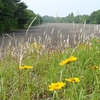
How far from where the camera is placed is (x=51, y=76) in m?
2.12

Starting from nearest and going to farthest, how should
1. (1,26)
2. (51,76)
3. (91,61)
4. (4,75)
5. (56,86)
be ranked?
(56,86) < (51,76) < (4,75) < (91,61) < (1,26)

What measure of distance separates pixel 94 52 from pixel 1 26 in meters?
24.1

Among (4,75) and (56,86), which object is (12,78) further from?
(56,86)

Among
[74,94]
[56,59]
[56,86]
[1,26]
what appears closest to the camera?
[56,86]

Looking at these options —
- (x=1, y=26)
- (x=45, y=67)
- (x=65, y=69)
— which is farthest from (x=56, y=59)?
(x=1, y=26)

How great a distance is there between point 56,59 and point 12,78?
2.21 feet

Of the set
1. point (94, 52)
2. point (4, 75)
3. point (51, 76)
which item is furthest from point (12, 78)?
point (94, 52)

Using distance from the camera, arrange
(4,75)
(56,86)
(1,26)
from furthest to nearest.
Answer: (1,26) → (4,75) → (56,86)

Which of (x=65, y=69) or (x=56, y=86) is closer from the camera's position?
Result: (x=56, y=86)

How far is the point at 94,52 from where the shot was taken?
2.76m

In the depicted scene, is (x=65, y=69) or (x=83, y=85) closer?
(x=83, y=85)

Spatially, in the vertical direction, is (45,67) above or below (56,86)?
below

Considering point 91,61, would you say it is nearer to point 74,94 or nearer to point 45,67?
point 45,67

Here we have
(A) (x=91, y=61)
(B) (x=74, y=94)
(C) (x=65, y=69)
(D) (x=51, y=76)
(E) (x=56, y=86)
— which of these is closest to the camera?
(E) (x=56, y=86)
